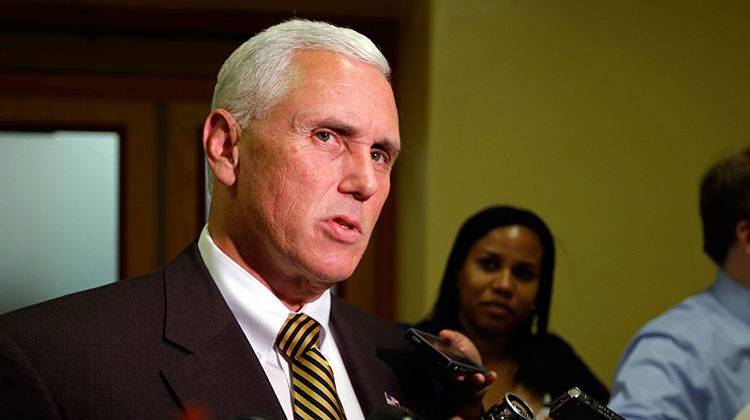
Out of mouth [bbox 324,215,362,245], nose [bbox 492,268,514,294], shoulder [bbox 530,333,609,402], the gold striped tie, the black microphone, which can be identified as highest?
mouth [bbox 324,215,362,245]

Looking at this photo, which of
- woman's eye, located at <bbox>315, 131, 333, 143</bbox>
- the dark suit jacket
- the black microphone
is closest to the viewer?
the black microphone

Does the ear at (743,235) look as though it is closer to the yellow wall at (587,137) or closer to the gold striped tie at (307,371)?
the gold striped tie at (307,371)

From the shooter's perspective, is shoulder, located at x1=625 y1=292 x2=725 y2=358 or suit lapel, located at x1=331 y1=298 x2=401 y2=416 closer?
suit lapel, located at x1=331 y1=298 x2=401 y2=416

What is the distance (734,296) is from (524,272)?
0.59 m

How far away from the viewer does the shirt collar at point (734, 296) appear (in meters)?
1.60

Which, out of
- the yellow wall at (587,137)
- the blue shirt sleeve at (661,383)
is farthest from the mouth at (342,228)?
the yellow wall at (587,137)

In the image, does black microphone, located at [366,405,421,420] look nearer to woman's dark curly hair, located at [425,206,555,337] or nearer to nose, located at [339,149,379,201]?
nose, located at [339,149,379,201]

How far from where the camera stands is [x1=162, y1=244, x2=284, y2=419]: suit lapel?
3.19ft

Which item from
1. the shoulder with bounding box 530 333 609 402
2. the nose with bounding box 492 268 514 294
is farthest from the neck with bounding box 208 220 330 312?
the shoulder with bounding box 530 333 609 402

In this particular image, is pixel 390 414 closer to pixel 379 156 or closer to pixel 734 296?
pixel 379 156

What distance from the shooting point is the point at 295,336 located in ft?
3.48

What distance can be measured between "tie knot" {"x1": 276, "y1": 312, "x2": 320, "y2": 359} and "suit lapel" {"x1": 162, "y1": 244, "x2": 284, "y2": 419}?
0.14ft

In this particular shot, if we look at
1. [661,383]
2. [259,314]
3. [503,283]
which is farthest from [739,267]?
[259,314]

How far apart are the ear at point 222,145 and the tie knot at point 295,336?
0.16 m
